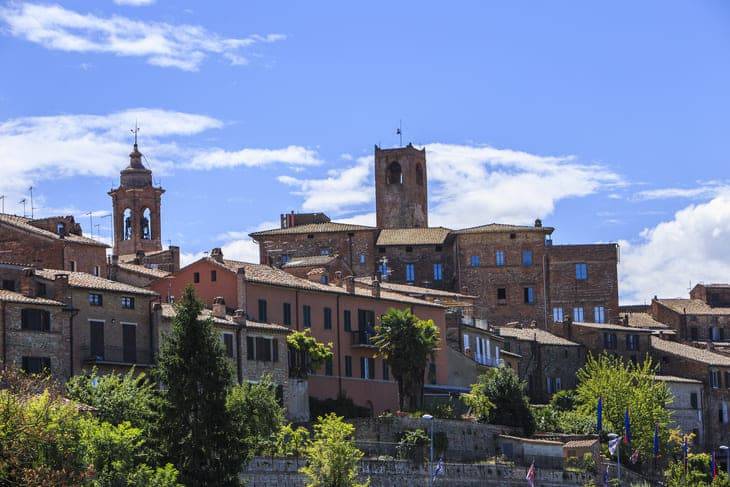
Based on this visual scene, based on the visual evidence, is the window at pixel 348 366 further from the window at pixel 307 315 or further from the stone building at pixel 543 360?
the stone building at pixel 543 360

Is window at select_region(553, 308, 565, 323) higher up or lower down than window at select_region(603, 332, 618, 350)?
higher up

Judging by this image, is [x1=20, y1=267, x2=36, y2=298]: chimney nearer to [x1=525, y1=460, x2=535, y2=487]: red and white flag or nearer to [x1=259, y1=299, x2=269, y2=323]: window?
[x1=259, y1=299, x2=269, y2=323]: window

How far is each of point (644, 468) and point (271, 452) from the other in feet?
104

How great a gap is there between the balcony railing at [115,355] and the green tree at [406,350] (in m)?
15.1

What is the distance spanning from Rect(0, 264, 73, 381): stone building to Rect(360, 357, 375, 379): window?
2153cm

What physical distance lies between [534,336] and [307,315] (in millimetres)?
26112

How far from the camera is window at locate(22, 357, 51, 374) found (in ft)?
197

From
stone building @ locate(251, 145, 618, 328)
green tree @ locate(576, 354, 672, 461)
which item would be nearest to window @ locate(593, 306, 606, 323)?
stone building @ locate(251, 145, 618, 328)

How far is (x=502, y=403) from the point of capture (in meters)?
79.6

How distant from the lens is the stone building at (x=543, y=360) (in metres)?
100

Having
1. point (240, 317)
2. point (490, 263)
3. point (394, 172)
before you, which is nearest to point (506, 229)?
point (490, 263)

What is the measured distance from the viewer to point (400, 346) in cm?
7781

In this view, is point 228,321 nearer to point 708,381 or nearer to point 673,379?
point 673,379

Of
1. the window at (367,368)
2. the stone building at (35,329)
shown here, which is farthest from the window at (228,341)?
the window at (367,368)
